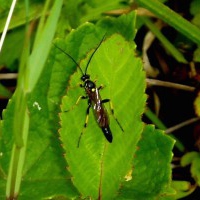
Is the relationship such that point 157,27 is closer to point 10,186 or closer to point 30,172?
point 30,172

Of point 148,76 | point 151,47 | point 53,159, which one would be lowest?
point 53,159

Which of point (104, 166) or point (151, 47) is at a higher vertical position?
point (151, 47)

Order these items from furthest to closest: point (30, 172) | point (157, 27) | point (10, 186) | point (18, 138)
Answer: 1. point (157, 27)
2. point (30, 172)
3. point (10, 186)
4. point (18, 138)

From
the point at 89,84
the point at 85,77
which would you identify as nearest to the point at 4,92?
the point at 89,84

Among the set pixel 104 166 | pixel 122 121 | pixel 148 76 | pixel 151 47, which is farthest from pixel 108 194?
pixel 151 47

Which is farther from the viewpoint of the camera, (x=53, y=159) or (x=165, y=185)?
(x=53, y=159)

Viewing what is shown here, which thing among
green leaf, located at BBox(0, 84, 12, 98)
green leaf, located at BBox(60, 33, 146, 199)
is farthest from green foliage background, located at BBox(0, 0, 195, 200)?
green leaf, located at BBox(0, 84, 12, 98)

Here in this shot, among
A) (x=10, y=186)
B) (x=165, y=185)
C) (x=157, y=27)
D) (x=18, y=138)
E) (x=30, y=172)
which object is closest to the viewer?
(x=18, y=138)
